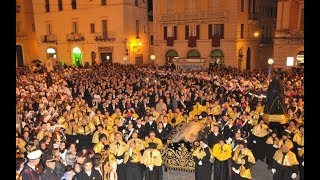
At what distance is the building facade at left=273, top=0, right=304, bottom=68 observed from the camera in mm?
29578

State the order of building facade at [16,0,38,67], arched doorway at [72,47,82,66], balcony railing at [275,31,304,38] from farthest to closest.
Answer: building facade at [16,0,38,67] < arched doorway at [72,47,82,66] < balcony railing at [275,31,304,38]

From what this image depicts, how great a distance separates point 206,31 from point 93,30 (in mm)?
14079

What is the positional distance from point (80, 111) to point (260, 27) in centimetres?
3327

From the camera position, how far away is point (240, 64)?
34250 mm

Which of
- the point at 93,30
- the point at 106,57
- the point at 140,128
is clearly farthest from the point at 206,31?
the point at 140,128

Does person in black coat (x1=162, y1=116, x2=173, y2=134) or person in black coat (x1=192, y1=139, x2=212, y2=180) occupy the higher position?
person in black coat (x1=162, y1=116, x2=173, y2=134)

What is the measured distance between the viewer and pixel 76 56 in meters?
40.6

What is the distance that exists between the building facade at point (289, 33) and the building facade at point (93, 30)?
16507 millimetres

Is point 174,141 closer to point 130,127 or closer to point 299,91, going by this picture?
point 130,127

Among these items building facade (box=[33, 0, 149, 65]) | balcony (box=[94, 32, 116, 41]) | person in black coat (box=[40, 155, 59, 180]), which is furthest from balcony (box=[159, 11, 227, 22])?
person in black coat (box=[40, 155, 59, 180])

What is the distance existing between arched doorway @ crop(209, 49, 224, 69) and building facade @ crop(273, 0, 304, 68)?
583cm

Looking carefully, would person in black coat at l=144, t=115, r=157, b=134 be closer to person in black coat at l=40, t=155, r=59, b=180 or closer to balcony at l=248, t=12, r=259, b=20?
person in black coat at l=40, t=155, r=59, b=180

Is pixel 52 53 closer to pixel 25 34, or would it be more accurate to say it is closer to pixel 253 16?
pixel 25 34
